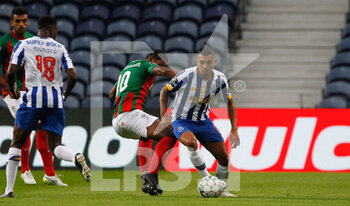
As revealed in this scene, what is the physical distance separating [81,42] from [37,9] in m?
1.67

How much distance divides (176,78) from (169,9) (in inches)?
325

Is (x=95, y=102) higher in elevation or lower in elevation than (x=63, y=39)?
lower

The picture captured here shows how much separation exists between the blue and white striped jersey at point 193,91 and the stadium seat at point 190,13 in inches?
299

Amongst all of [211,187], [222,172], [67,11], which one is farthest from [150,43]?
[211,187]

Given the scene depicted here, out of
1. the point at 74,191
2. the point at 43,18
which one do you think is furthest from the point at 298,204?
the point at 43,18

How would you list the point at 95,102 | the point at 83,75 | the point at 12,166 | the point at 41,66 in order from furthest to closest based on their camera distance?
the point at 83,75, the point at 95,102, the point at 41,66, the point at 12,166

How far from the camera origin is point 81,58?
43.6ft

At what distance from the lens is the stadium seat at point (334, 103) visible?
1160 centimetres

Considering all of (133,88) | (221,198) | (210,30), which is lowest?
(221,198)

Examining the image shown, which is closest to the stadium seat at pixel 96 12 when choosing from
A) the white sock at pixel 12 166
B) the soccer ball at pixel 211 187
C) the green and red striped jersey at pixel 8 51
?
the green and red striped jersey at pixel 8 51

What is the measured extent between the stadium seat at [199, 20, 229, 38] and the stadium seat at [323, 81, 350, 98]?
2455 mm

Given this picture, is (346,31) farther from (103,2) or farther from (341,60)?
(103,2)

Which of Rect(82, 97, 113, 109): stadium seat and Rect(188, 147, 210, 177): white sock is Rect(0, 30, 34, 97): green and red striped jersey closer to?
Rect(188, 147, 210, 177): white sock

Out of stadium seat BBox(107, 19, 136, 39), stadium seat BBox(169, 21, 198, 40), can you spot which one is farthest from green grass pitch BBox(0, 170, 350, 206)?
stadium seat BBox(107, 19, 136, 39)
